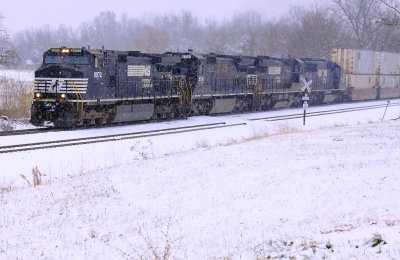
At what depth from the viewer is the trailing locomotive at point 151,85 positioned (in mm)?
18047

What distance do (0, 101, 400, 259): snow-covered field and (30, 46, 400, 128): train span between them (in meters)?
6.39

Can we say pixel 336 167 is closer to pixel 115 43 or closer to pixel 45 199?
pixel 45 199

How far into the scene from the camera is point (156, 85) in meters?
21.8

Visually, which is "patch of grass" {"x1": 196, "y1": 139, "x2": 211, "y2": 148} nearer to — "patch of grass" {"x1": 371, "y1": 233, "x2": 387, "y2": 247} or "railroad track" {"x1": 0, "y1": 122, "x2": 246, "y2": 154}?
"railroad track" {"x1": 0, "y1": 122, "x2": 246, "y2": 154}

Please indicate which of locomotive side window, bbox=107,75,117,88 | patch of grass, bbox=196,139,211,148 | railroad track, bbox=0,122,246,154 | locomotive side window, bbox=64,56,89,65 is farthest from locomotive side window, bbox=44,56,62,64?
patch of grass, bbox=196,139,211,148

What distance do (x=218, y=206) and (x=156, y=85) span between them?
15.3 metres

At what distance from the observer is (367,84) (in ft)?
136

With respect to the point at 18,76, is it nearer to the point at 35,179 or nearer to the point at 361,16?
the point at 35,179

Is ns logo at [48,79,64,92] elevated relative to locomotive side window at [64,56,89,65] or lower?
lower

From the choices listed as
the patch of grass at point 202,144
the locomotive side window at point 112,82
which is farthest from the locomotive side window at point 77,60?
the patch of grass at point 202,144

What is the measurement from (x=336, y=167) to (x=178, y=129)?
11.5m

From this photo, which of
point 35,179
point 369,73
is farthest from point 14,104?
point 369,73

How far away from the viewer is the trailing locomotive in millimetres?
18047

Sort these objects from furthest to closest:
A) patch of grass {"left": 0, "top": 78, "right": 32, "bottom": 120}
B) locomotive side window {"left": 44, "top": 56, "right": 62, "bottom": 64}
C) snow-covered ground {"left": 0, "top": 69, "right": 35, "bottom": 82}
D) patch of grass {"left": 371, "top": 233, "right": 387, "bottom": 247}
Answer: snow-covered ground {"left": 0, "top": 69, "right": 35, "bottom": 82} < patch of grass {"left": 0, "top": 78, "right": 32, "bottom": 120} < locomotive side window {"left": 44, "top": 56, "right": 62, "bottom": 64} < patch of grass {"left": 371, "top": 233, "right": 387, "bottom": 247}
